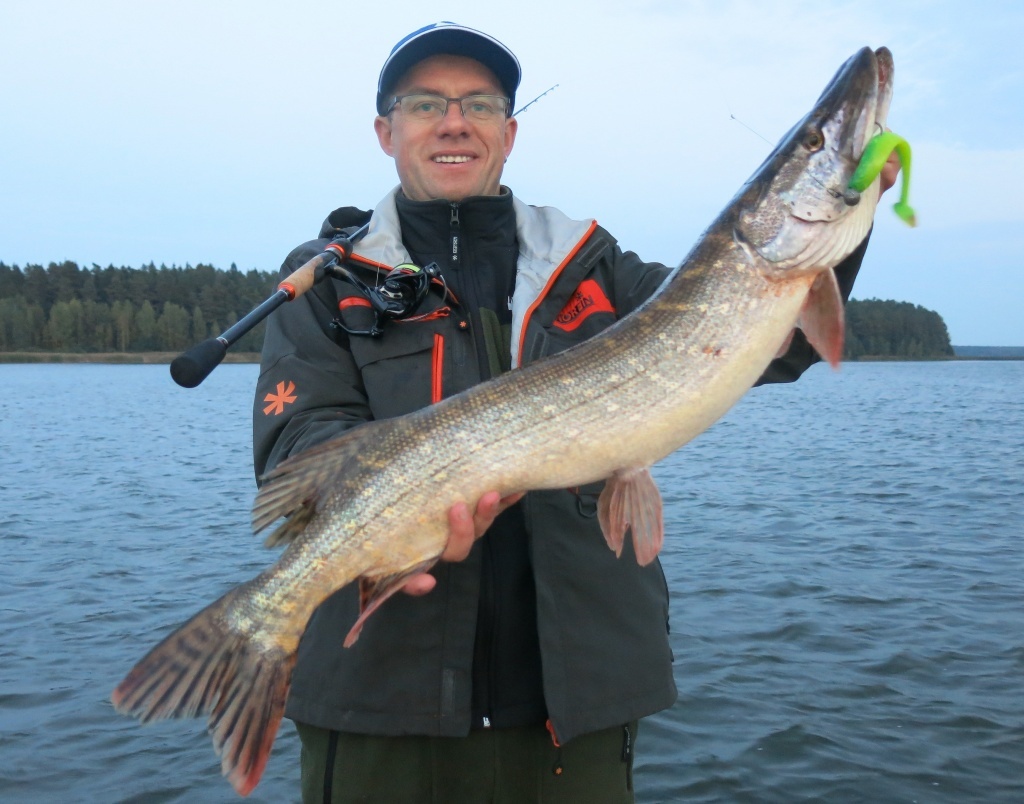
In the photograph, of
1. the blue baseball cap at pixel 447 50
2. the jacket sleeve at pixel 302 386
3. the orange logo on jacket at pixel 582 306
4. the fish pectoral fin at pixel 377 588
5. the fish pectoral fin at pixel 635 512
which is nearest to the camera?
the fish pectoral fin at pixel 377 588

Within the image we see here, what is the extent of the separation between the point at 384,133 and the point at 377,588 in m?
1.81

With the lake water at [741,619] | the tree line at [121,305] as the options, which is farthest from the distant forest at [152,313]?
the lake water at [741,619]

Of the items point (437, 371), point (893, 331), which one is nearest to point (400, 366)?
point (437, 371)

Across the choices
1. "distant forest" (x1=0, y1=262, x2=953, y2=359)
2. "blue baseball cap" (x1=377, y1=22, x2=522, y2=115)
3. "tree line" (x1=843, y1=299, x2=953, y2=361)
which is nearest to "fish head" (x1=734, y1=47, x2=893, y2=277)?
"blue baseball cap" (x1=377, y1=22, x2=522, y2=115)

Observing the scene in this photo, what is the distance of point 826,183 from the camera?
2.60m

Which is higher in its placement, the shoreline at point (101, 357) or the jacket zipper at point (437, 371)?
the shoreline at point (101, 357)

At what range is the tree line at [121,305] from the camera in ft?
262

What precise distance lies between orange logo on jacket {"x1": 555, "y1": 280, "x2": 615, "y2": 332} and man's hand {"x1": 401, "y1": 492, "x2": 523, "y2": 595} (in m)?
0.74

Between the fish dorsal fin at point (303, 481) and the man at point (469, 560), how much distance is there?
7cm

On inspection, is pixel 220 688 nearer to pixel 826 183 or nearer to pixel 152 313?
pixel 826 183

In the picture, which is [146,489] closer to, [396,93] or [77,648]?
[77,648]

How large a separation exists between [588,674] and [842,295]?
1.40 m

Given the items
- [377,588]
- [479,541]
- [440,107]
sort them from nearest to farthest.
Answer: [377,588] < [479,541] < [440,107]

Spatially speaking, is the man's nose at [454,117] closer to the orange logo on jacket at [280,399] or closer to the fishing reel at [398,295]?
the fishing reel at [398,295]
